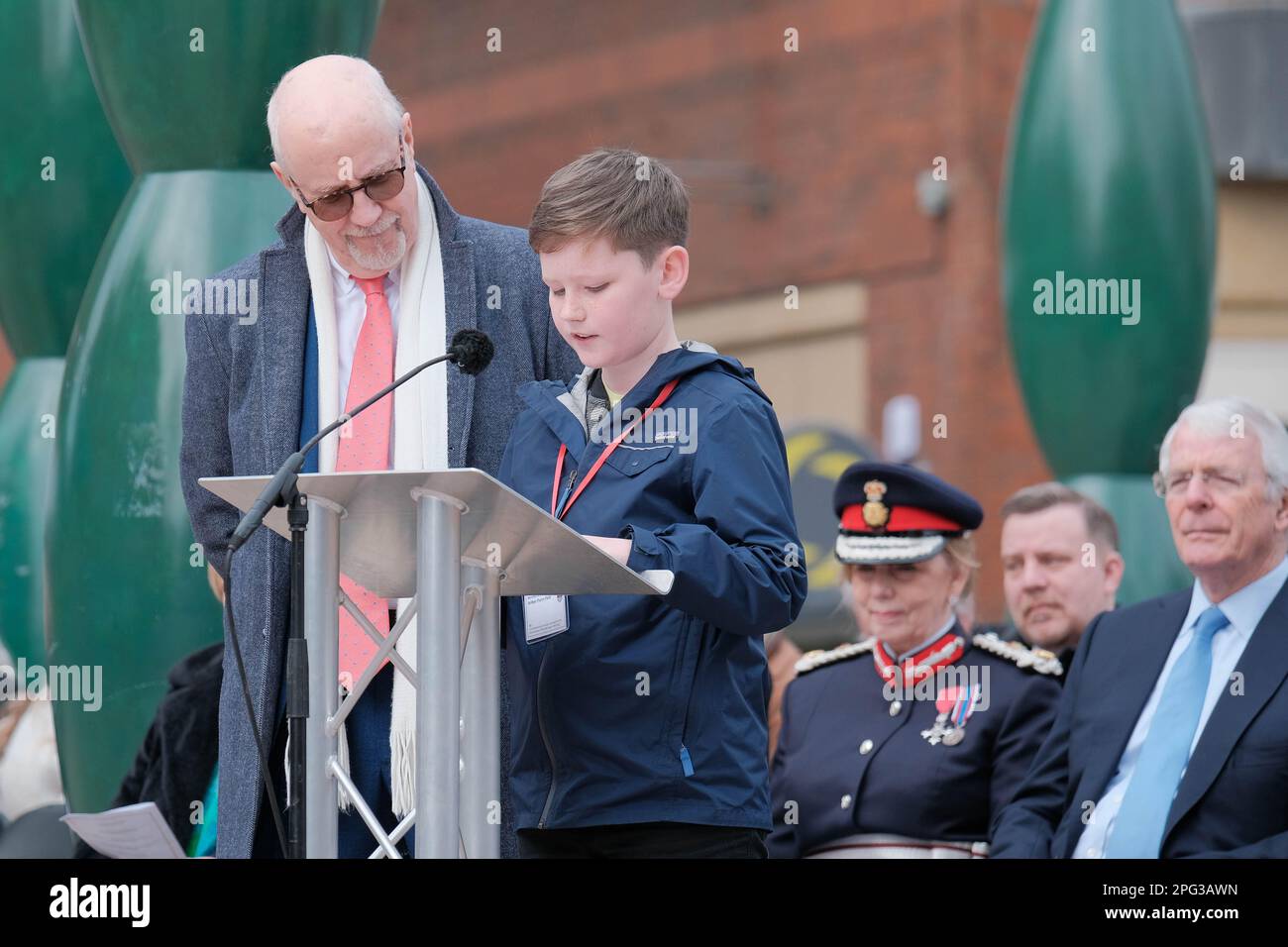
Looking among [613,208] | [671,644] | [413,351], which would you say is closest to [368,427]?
[413,351]

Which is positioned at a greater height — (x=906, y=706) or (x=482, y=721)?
(x=482, y=721)

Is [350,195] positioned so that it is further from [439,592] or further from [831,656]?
[831,656]

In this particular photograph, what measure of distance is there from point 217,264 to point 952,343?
32.5 ft

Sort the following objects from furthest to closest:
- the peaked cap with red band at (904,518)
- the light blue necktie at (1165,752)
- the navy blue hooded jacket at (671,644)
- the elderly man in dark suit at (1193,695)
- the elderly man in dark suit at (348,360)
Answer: the peaked cap with red band at (904,518)
the light blue necktie at (1165,752)
the elderly man in dark suit at (1193,695)
the elderly man in dark suit at (348,360)
the navy blue hooded jacket at (671,644)

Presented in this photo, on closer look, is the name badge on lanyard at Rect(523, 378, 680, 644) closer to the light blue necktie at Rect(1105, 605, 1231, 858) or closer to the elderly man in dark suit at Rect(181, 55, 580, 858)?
the elderly man in dark suit at Rect(181, 55, 580, 858)

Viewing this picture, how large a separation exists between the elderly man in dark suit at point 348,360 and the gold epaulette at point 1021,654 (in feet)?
5.29

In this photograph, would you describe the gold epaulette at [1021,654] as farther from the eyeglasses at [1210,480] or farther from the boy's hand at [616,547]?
the boy's hand at [616,547]

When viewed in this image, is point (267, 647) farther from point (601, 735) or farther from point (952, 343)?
point (952, 343)

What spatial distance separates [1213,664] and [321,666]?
6.46 ft

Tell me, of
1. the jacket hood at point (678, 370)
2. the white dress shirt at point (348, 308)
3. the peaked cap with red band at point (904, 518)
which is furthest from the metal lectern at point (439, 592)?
the peaked cap with red band at point (904, 518)

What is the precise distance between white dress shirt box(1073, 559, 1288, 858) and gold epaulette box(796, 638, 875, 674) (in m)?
1.04

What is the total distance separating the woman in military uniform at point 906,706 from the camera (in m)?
4.48

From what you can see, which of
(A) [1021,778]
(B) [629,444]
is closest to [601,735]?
(B) [629,444]

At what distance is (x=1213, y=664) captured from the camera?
399 centimetres
